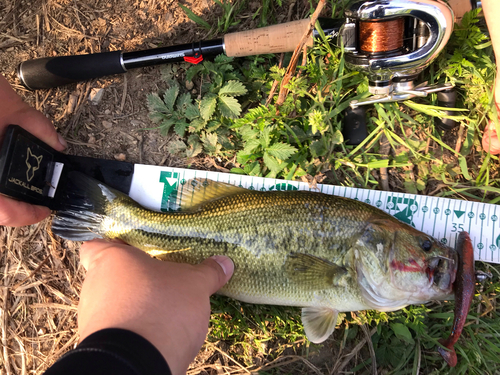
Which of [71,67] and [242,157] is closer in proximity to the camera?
[242,157]

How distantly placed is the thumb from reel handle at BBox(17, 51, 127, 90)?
2.02 m

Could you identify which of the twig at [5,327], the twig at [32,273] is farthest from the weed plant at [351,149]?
the twig at [5,327]

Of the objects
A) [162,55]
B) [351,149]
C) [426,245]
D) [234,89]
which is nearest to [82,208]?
[162,55]

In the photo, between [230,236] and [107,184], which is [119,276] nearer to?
[230,236]

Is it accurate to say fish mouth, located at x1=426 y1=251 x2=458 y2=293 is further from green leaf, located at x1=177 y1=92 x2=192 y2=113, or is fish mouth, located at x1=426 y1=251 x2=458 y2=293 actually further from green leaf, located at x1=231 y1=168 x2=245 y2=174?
green leaf, located at x1=177 y1=92 x2=192 y2=113

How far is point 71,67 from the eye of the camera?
9.76 ft

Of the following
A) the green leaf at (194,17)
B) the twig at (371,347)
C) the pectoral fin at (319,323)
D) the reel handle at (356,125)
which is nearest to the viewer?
the pectoral fin at (319,323)

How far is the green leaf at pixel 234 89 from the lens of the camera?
9.13 feet

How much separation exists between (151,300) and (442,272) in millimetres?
1942

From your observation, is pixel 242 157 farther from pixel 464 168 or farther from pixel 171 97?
pixel 464 168

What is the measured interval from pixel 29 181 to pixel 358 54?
2953 millimetres

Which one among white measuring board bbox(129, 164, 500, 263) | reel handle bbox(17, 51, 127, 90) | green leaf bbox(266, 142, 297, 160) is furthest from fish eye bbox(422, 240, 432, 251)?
reel handle bbox(17, 51, 127, 90)

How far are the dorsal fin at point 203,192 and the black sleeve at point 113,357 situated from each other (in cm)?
131

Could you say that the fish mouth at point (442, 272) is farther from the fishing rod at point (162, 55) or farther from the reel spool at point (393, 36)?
the fishing rod at point (162, 55)
